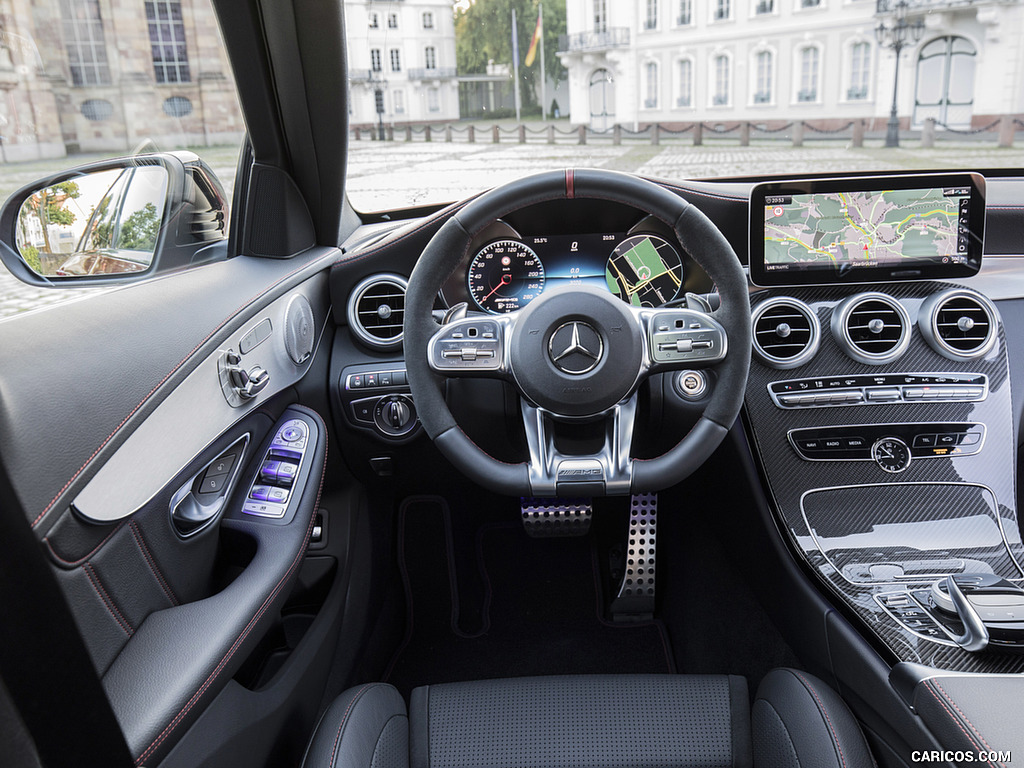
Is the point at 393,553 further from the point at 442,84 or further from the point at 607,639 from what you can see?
the point at 442,84

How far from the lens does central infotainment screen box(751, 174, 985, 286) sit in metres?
1.85

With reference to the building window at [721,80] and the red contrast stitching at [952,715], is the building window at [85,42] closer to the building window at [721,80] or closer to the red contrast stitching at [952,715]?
the building window at [721,80]

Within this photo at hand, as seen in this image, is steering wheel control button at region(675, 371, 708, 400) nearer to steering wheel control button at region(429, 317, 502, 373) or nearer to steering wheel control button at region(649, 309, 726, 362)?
steering wheel control button at region(649, 309, 726, 362)

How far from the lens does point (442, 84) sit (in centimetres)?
217

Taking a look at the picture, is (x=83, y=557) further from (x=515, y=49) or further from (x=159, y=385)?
(x=515, y=49)

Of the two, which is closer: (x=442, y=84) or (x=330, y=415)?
(x=330, y=415)

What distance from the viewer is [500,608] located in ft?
7.77

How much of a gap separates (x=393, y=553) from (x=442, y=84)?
1385 millimetres

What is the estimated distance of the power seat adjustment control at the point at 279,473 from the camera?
163cm

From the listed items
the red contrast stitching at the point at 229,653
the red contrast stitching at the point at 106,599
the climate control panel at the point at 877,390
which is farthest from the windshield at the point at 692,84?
the red contrast stitching at the point at 106,599

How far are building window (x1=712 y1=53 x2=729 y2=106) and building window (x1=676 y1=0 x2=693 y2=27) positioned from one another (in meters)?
0.13

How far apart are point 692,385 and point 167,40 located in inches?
56.3

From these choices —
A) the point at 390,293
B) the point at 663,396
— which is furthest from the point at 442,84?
the point at 663,396

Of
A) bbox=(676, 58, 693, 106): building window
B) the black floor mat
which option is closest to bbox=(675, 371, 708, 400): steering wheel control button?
the black floor mat
